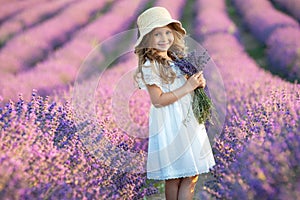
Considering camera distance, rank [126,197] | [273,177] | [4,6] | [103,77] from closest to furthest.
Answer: [273,177], [126,197], [103,77], [4,6]

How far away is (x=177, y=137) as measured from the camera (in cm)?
243

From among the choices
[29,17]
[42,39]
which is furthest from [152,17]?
[29,17]

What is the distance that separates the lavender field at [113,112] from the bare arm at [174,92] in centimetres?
35

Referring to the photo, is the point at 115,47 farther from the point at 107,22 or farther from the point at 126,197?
the point at 107,22

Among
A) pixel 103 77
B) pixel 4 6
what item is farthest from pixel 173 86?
pixel 4 6

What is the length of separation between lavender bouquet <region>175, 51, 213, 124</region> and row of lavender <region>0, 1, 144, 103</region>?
6.15 feet

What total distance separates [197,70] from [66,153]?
0.68 metres

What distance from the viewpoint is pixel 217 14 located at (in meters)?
7.48

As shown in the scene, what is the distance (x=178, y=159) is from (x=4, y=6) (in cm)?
480

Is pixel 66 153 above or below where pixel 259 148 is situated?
above

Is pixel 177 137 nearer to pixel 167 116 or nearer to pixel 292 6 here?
pixel 167 116

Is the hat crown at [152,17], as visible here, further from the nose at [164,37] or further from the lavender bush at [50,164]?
the lavender bush at [50,164]

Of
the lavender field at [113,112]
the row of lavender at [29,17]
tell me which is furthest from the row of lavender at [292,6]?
the row of lavender at [29,17]

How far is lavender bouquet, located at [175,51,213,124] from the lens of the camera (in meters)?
2.42
